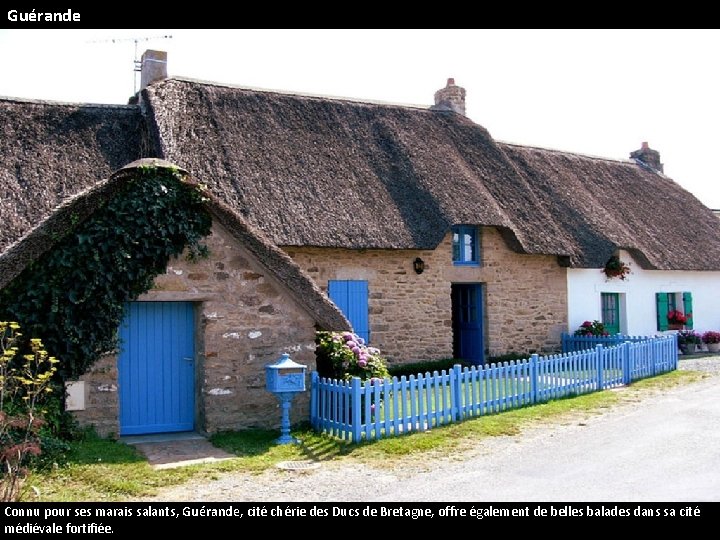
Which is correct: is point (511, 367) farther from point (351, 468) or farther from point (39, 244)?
point (39, 244)

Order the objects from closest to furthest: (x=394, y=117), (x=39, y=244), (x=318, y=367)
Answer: (x=39, y=244) < (x=318, y=367) < (x=394, y=117)

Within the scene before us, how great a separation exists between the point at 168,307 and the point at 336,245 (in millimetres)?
4132

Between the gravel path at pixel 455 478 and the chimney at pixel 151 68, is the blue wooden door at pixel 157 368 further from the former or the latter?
the chimney at pixel 151 68

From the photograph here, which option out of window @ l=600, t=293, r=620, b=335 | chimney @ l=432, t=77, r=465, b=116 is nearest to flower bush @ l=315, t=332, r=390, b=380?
chimney @ l=432, t=77, r=465, b=116

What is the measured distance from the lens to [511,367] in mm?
10859

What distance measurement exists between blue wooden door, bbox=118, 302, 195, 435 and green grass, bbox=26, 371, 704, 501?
735mm

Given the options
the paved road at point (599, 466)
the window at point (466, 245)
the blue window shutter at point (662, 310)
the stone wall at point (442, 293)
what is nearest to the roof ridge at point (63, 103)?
the stone wall at point (442, 293)

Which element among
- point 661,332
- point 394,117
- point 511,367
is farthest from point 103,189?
point 661,332

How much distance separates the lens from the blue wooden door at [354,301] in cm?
1323

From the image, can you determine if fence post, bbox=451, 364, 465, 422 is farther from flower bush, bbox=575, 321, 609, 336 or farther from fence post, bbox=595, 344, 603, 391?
flower bush, bbox=575, 321, 609, 336

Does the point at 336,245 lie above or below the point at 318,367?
above

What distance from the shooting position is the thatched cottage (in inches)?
352

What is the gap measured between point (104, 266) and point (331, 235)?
16.6 feet

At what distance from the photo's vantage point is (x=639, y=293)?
60.8 ft
